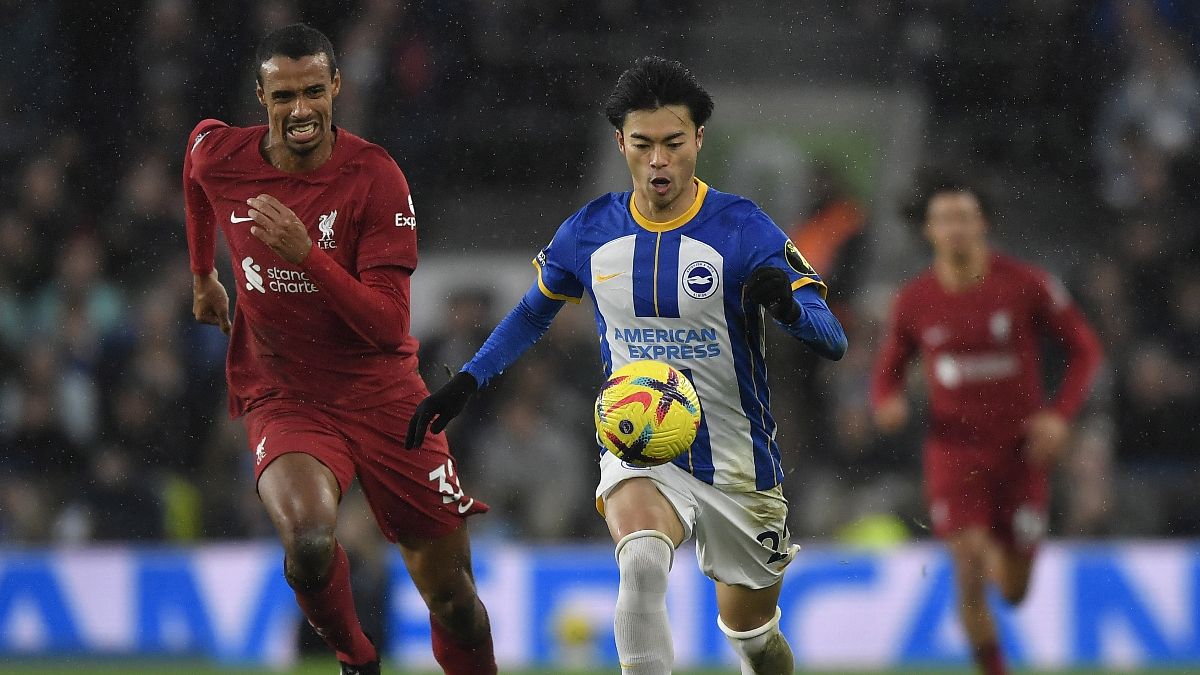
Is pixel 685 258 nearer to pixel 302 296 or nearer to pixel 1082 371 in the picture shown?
pixel 302 296

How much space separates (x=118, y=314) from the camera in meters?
11.8

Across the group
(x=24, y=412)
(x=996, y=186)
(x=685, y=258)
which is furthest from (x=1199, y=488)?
(x=24, y=412)

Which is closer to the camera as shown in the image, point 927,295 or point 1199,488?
point 927,295

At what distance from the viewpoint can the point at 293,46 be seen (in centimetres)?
557

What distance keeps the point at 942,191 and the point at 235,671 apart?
470 centimetres

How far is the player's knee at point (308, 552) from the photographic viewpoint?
209 inches

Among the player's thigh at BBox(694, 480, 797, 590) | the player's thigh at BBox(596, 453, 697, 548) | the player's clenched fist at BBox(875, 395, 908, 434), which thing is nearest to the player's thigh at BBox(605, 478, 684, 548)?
the player's thigh at BBox(596, 453, 697, 548)

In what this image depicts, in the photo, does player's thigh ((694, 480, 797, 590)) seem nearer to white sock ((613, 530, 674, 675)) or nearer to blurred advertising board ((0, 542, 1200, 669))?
white sock ((613, 530, 674, 675))

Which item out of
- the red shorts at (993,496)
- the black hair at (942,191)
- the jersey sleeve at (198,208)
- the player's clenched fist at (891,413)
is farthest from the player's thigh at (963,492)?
the jersey sleeve at (198,208)

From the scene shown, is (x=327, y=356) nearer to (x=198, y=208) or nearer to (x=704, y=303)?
(x=198, y=208)

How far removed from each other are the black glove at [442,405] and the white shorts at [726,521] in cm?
49

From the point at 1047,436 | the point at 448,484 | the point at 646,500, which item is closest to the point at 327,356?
the point at 448,484

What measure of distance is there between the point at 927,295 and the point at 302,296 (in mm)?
3563

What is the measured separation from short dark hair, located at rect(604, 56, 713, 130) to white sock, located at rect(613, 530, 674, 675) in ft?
4.28
